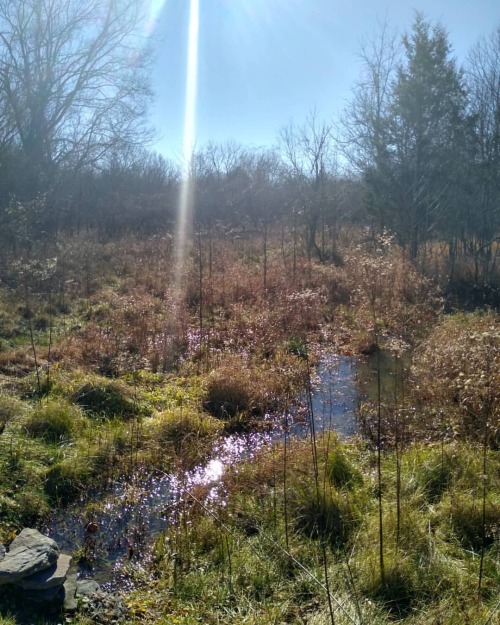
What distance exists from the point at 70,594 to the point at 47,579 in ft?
0.62

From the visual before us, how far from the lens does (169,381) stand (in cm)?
790

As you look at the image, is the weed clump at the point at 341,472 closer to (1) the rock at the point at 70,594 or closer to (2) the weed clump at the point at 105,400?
(1) the rock at the point at 70,594

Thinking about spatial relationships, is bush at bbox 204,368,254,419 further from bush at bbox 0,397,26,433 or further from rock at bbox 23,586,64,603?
rock at bbox 23,586,64,603

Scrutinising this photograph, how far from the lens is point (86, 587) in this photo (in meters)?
3.63

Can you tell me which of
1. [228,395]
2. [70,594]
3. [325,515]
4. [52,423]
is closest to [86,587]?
[70,594]

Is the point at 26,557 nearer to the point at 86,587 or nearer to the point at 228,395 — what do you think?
the point at 86,587

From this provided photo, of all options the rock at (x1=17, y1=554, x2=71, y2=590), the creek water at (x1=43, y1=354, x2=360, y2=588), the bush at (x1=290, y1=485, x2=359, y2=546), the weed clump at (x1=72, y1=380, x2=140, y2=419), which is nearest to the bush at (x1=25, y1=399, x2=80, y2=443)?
the weed clump at (x1=72, y1=380, x2=140, y2=419)

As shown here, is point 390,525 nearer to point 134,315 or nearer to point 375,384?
point 375,384

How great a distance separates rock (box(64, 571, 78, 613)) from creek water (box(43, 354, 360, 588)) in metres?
0.24

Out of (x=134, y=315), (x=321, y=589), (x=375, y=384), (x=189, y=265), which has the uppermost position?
(x=189, y=265)

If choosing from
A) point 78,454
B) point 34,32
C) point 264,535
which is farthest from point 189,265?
point 34,32

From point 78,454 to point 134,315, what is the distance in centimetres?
539

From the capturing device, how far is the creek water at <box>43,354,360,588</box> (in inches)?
161

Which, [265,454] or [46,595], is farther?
[265,454]
